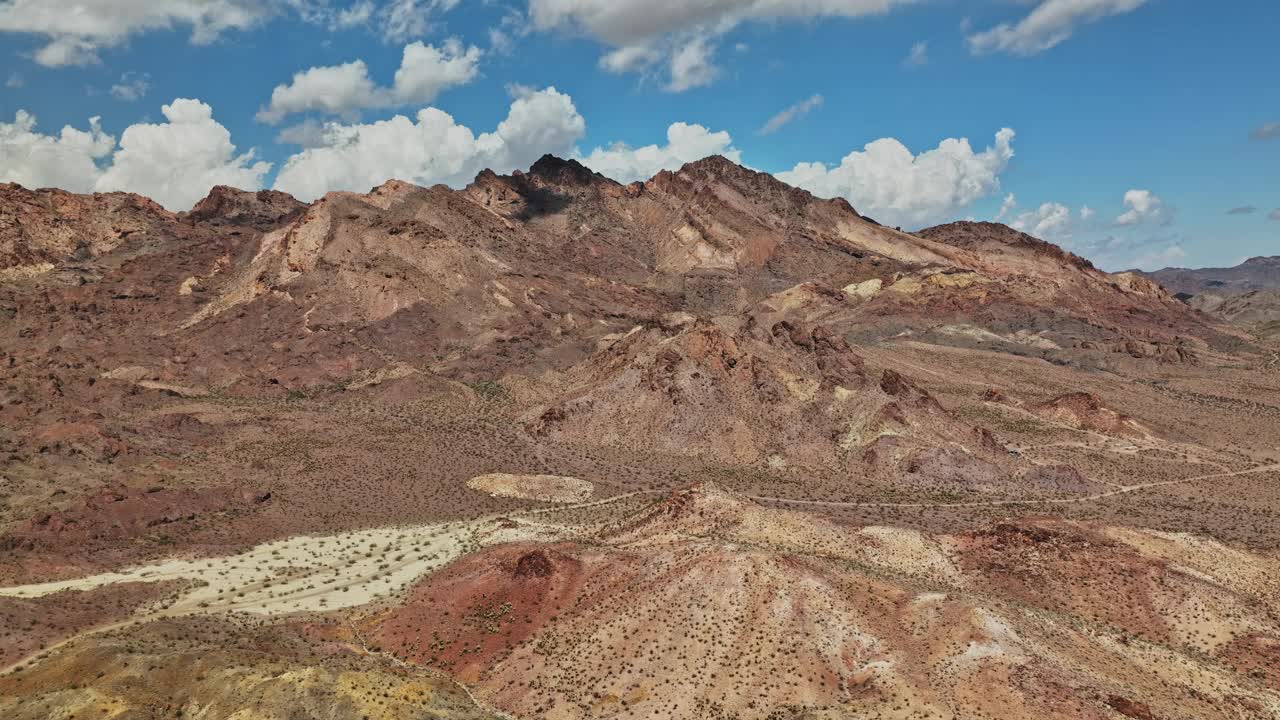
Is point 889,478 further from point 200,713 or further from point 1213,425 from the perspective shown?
point 200,713

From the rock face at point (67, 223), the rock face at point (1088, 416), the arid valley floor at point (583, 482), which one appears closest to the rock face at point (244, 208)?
the arid valley floor at point (583, 482)

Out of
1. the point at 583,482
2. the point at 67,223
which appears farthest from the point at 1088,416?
the point at 67,223

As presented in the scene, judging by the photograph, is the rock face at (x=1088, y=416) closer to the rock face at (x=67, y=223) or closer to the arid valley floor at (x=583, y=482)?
the arid valley floor at (x=583, y=482)

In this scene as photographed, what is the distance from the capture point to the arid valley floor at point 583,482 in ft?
118

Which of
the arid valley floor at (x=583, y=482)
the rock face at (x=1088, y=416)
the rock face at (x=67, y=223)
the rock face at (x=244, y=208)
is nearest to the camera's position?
the arid valley floor at (x=583, y=482)

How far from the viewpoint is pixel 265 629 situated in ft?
141

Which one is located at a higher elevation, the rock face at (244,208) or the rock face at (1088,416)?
the rock face at (244,208)

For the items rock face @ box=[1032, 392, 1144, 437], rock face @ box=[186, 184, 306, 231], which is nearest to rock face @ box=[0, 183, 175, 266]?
rock face @ box=[186, 184, 306, 231]

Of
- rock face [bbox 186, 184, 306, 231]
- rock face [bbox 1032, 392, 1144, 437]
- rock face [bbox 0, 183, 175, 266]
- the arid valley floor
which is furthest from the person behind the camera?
rock face [bbox 186, 184, 306, 231]

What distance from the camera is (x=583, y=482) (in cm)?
7594

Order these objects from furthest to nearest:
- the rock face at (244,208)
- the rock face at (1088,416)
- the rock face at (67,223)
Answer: the rock face at (244,208), the rock face at (67,223), the rock face at (1088,416)

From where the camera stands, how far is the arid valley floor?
1421 inches

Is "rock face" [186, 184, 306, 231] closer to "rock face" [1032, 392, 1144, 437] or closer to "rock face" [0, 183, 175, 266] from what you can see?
"rock face" [0, 183, 175, 266]

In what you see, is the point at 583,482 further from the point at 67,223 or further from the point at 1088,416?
the point at 67,223
